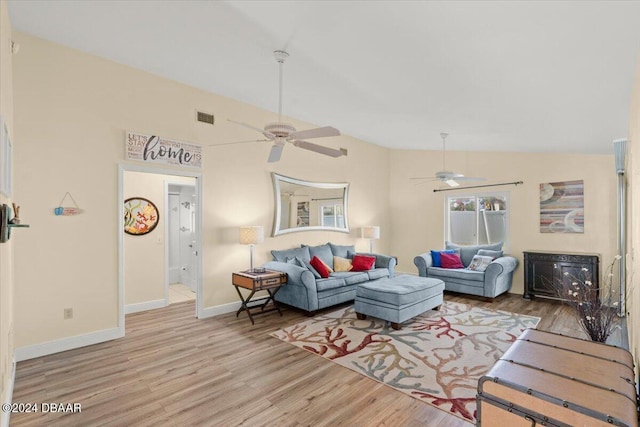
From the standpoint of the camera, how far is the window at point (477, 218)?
259 inches

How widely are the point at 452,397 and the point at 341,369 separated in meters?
1.00

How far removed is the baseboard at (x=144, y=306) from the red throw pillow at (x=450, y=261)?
16.8 feet

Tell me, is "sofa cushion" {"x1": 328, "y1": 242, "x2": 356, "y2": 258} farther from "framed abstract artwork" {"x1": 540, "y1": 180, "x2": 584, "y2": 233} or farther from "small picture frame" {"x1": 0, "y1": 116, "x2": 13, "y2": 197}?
"small picture frame" {"x1": 0, "y1": 116, "x2": 13, "y2": 197}

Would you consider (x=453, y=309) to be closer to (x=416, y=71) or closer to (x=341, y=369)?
(x=341, y=369)

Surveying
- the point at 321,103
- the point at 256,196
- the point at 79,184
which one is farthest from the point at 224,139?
the point at 79,184

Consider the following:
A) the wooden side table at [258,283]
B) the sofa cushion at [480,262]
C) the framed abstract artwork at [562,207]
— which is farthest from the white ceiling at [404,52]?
the wooden side table at [258,283]

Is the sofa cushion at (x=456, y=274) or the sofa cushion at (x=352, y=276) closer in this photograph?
the sofa cushion at (x=352, y=276)

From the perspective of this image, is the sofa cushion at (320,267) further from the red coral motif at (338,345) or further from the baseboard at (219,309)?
the baseboard at (219,309)

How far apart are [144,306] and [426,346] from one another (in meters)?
4.28

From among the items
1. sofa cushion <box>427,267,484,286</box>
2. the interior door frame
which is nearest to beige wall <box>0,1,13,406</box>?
the interior door frame

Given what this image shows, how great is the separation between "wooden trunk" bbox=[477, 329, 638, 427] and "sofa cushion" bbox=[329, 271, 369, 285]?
3.32m

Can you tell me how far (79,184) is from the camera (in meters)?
→ 3.74

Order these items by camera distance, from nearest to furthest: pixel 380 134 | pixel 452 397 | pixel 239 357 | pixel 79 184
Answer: pixel 452 397 → pixel 239 357 → pixel 79 184 → pixel 380 134

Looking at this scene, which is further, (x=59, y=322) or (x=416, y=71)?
(x=59, y=322)
